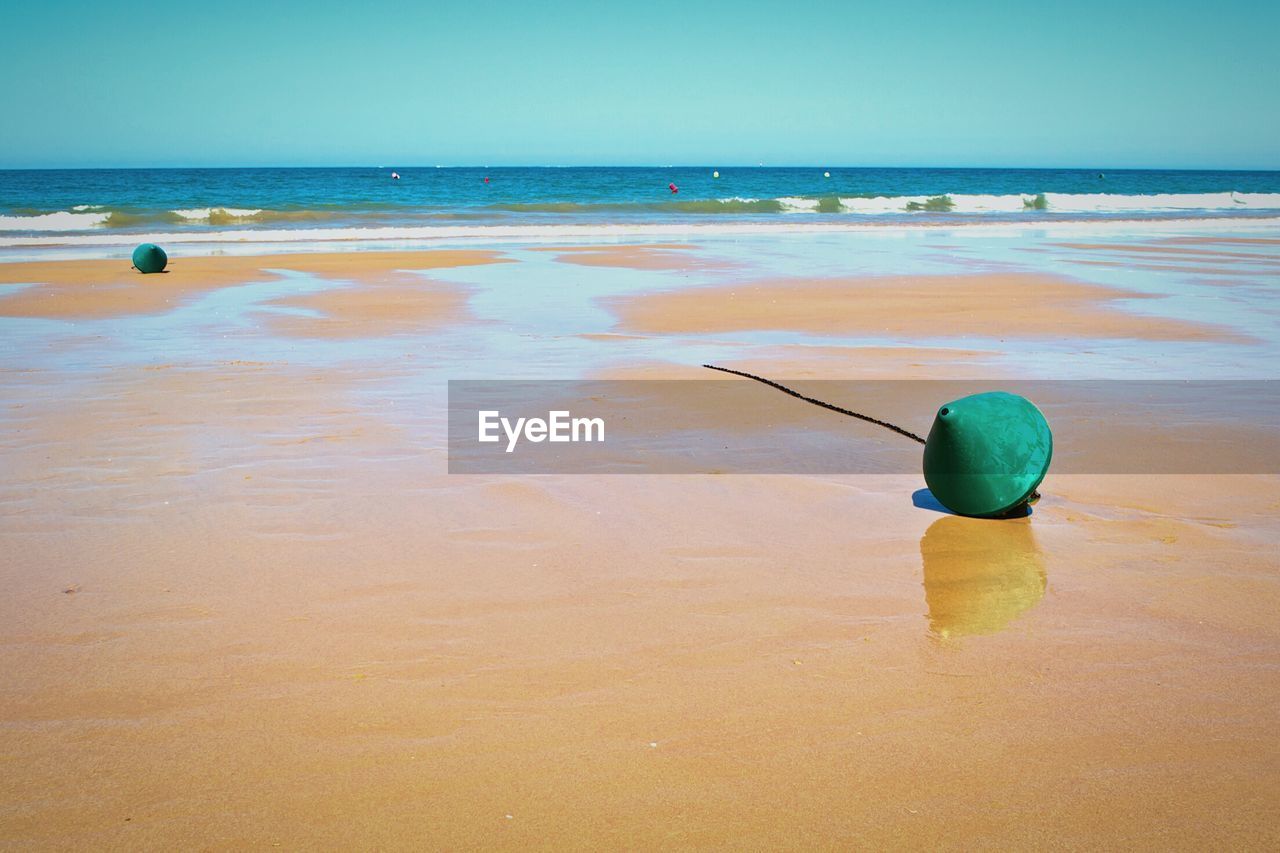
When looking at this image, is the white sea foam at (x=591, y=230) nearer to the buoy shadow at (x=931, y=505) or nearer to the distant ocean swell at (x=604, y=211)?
the distant ocean swell at (x=604, y=211)

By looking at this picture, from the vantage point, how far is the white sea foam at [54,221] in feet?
108

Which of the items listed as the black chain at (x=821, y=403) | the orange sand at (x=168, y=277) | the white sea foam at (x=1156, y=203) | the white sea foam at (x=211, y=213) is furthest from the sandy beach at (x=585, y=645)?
Result: the white sea foam at (x=1156, y=203)

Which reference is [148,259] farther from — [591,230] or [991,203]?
[991,203]

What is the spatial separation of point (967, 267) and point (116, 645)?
17267 millimetres

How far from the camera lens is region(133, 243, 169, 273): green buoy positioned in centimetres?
1766

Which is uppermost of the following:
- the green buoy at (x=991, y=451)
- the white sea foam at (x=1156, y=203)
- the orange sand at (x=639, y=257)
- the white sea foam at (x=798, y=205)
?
the white sea foam at (x=1156, y=203)

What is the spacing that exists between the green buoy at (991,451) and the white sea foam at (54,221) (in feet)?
111

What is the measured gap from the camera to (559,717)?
10.9 feet

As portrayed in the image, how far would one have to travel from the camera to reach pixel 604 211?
42.6 metres

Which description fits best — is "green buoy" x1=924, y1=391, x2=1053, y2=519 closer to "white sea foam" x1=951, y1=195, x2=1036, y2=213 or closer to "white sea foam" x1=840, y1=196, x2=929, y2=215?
"white sea foam" x1=840, y1=196, x2=929, y2=215

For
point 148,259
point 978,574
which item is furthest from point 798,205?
point 978,574

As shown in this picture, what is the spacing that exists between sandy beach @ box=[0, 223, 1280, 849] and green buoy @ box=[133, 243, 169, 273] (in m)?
10.2

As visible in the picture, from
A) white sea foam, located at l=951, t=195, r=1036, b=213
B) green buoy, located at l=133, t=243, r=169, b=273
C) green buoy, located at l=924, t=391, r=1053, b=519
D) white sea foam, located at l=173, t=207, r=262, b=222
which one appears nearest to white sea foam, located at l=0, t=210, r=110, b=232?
white sea foam, located at l=173, t=207, r=262, b=222

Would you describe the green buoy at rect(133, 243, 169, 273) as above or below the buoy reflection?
above
